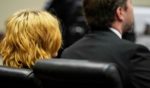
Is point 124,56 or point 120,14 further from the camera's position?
point 120,14

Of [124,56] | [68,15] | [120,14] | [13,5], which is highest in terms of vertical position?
[120,14]

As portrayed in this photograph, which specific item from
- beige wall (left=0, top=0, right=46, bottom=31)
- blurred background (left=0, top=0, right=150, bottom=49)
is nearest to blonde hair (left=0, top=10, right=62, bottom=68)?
blurred background (left=0, top=0, right=150, bottom=49)

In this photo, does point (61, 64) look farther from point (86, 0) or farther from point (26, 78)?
point (86, 0)

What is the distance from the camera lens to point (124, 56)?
6.50 feet

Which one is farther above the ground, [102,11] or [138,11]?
[102,11]

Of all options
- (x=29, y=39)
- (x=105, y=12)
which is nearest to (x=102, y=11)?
(x=105, y=12)

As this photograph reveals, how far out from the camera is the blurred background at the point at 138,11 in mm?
3898

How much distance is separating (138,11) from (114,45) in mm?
1978

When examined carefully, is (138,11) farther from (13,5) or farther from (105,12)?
(13,5)

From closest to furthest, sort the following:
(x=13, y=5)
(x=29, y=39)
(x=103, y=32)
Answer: (x=103, y=32)
(x=29, y=39)
(x=13, y=5)

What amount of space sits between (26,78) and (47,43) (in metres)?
0.38

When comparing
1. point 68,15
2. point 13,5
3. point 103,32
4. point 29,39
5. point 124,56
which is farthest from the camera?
point 13,5

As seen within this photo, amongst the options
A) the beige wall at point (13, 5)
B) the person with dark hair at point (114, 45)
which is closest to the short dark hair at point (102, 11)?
the person with dark hair at point (114, 45)

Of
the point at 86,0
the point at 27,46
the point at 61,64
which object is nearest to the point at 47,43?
the point at 27,46
